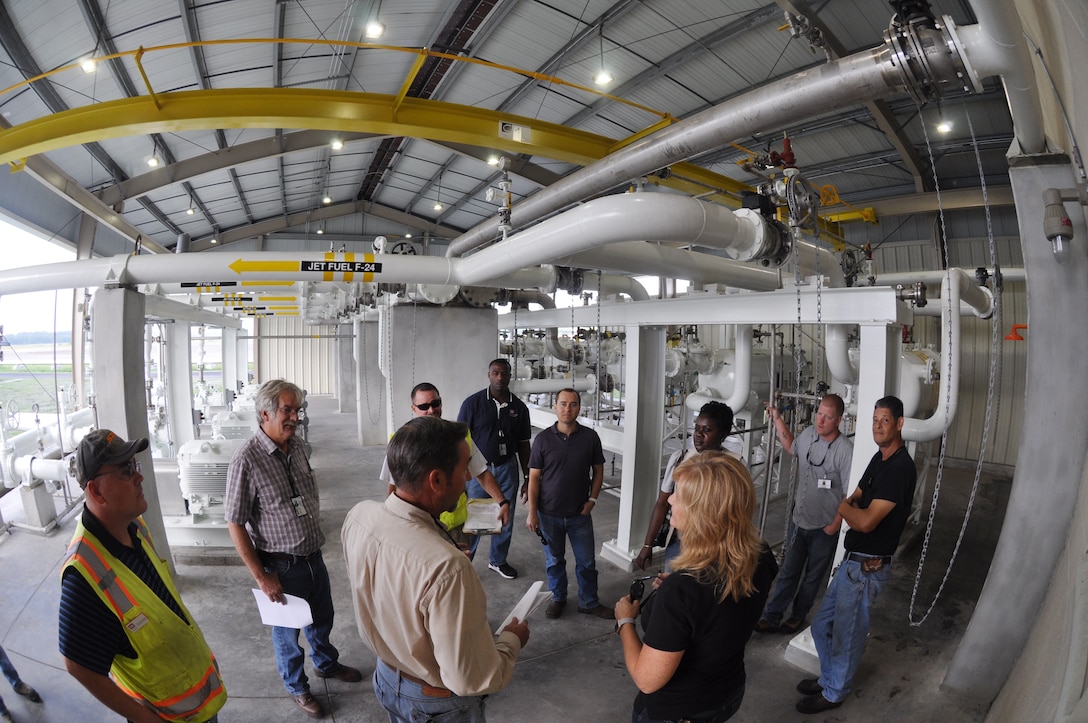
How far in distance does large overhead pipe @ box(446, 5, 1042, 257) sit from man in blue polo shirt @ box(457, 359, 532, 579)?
7.11 feet

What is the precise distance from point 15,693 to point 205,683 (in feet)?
7.53

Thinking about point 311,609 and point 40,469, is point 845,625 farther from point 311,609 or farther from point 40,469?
point 40,469

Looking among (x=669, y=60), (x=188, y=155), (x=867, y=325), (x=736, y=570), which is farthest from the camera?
(x=188, y=155)

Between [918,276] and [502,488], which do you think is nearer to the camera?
[502,488]

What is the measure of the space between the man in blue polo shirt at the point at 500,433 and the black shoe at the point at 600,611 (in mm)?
882

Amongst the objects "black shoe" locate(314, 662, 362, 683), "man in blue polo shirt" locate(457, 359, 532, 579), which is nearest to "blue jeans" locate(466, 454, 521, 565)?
"man in blue polo shirt" locate(457, 359, 532, 579)

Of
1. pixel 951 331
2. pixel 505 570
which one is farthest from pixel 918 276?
pixel 505 570

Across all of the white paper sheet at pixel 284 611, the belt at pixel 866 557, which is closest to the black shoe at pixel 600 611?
the belt at pixel 866 557

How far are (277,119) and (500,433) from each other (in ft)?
11.3

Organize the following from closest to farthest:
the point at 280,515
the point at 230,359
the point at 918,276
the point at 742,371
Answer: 1. the point at 280,515
2. the point at 742,371
3. the point at 918,276
4. the point at 230,359

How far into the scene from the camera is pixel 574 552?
3908 mm

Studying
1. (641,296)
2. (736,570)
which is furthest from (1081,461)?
(641,296)

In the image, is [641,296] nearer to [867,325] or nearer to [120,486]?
[867,325]

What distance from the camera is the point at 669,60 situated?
6.76 meters
